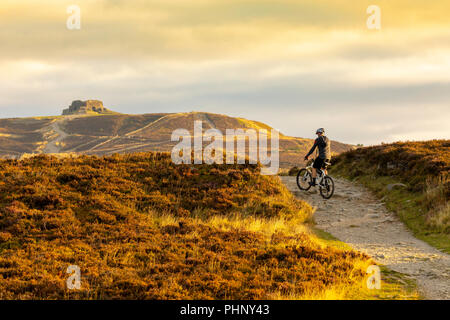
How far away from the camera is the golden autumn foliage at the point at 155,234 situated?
848 cm

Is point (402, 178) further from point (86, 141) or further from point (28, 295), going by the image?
point (86, 141)

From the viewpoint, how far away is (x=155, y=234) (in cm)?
1289

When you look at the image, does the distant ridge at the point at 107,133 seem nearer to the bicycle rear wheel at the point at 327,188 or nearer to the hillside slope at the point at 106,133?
the hillside slope at the point at 106,133

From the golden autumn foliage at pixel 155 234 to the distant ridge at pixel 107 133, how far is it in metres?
87.7

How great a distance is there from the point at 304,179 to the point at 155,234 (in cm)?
1085

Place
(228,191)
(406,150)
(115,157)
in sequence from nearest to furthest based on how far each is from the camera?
(228,191), (115,157), (406,150)

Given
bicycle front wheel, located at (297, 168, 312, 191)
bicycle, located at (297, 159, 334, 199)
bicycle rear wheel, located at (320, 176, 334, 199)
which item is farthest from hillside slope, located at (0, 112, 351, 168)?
bicycle rear wheel, located at (320, 176, 334, 199)

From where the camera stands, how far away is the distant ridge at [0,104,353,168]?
11819 centimetres

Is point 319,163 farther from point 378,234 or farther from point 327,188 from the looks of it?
point 378,234

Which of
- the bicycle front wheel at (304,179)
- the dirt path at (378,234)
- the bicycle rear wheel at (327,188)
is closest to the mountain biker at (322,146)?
the bicycle rear wheel at (327,188)

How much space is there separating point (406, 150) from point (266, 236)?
577 inches

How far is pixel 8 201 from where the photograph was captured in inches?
597

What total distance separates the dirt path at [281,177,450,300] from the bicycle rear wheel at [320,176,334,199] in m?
0.32
